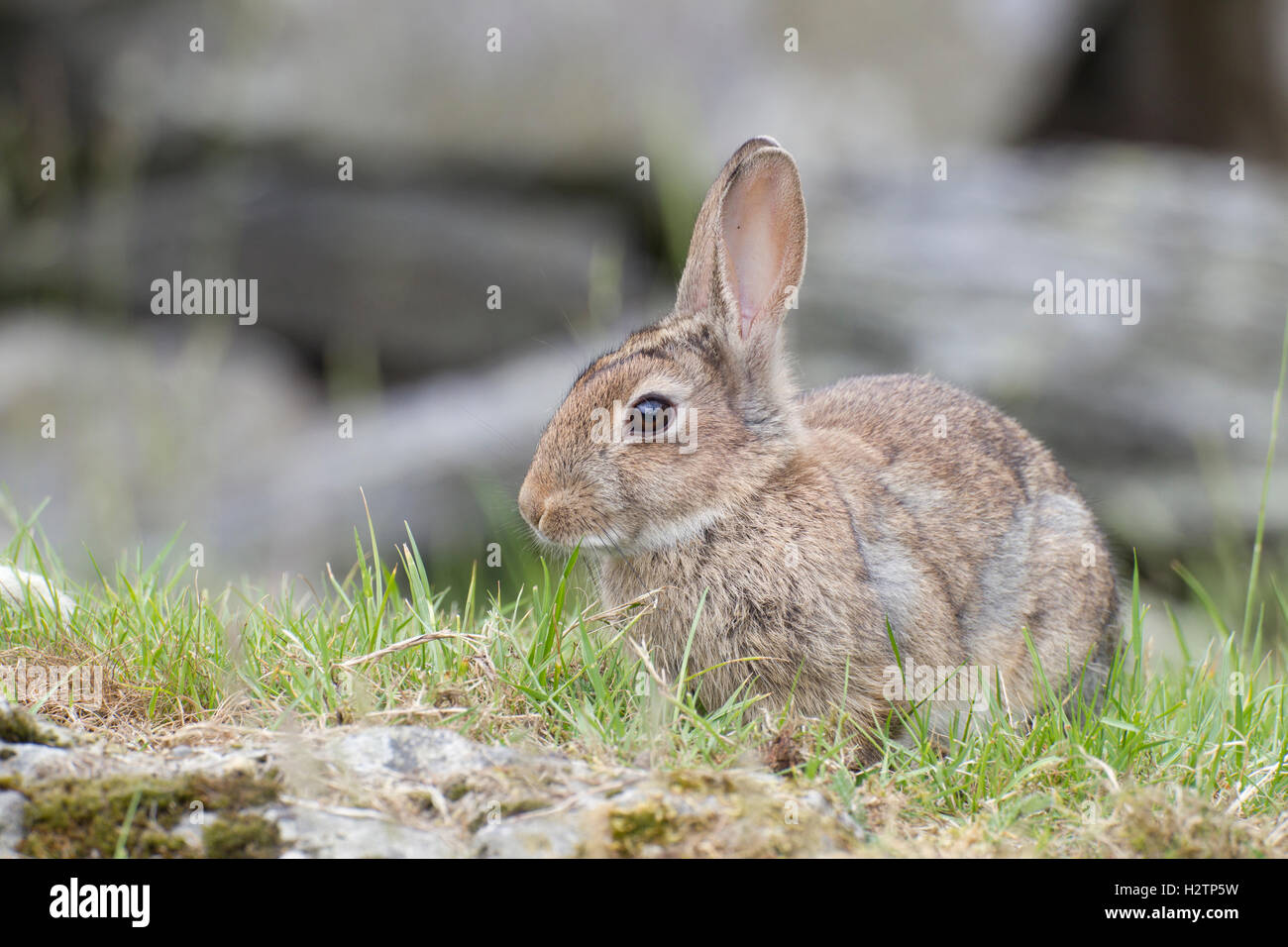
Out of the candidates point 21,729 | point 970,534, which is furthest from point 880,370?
point 21,729

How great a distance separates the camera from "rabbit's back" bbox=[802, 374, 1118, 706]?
4.36 m

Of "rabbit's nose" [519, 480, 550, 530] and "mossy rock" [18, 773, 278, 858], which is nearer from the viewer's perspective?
"mossy rock" [18, 773, 278, 858]

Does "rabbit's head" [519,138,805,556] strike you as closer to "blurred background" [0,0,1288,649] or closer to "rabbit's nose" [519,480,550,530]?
"rabbit's nose" [519,480,550,530]

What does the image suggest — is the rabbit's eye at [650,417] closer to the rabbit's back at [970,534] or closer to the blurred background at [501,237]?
the rabbit's back at [970,534]

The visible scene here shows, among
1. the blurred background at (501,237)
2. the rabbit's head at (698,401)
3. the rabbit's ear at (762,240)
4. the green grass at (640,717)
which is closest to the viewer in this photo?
the green grass at (640,717)

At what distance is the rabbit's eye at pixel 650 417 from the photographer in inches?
169

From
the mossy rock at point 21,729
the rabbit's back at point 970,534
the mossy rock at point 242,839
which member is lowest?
the mossy rock at point 242,839

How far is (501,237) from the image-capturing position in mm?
11602

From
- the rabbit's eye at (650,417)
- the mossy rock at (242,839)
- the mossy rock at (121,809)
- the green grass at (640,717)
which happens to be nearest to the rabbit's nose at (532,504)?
the green grass at (640,717)

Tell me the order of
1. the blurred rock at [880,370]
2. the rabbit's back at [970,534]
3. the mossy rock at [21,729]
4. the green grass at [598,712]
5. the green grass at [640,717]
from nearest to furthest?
the mossy rock at [21,729], the green grass at [640,717], the green grass at [598,712], the rabbit's back at [970,534], the blurred rock at [880,370]

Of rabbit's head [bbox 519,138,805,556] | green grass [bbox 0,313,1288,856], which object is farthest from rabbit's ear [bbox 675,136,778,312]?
green grass [bbox 0,313,1288,856]

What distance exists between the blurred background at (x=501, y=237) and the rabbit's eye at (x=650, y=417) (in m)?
4.55
